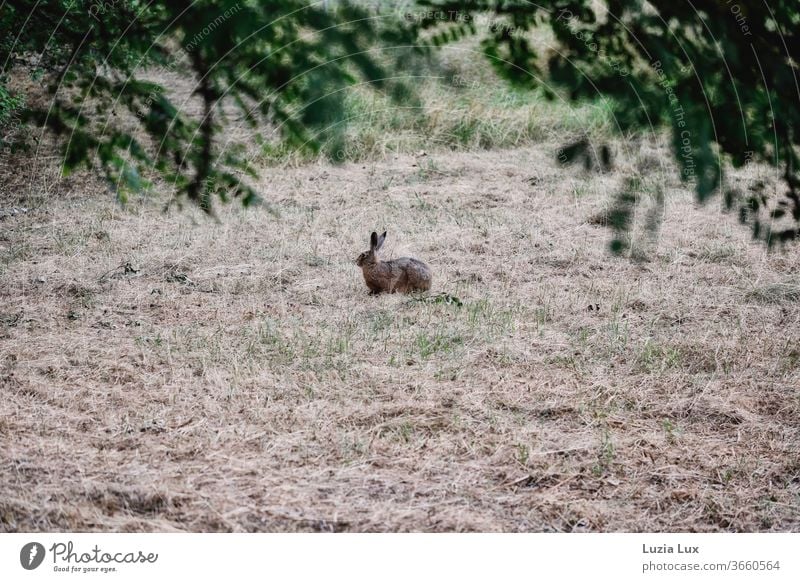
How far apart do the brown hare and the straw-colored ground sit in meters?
0.15

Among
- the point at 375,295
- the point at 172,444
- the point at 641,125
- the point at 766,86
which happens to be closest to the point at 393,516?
the point at 172,444

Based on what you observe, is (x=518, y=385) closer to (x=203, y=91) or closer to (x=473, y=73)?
(x=203, y=91)

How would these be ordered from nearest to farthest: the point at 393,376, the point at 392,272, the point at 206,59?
the point at 206,59
the point at 393,376
the point at 392,272

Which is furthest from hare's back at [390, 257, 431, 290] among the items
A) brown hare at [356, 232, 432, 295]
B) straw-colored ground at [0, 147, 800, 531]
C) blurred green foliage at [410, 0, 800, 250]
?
blurred green foliage at [410, 0, 800, 250]

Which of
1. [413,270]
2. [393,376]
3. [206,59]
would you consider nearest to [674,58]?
[206,59]

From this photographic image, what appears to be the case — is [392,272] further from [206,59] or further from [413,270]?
[206,59]

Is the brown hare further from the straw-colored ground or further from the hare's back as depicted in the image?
the straw-colored ground

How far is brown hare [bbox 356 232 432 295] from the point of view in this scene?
4867 mm

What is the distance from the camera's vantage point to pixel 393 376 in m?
3.84

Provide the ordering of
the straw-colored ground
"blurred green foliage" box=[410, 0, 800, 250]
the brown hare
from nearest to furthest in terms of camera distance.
A: "blurred green foliage" box=[410, 0, 800, 250]
the straw-colored ground
the brown hare

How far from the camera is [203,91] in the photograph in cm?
241

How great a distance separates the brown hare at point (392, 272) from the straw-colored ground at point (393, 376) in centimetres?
15

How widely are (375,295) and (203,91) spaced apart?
2627mm

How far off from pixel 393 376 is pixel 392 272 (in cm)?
113
